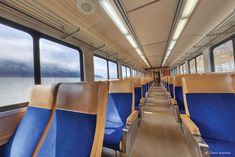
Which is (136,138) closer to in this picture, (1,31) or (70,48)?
(70,48)

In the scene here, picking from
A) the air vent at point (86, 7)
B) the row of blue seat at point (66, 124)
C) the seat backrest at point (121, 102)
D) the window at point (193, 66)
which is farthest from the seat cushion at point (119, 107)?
the window at point (193, 66)

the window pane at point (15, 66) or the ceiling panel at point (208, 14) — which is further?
the ceiling panel at point (208, 14)

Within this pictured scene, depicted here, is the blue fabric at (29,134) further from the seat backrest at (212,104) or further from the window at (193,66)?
the window at (193,66)

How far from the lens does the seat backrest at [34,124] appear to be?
3.31ft

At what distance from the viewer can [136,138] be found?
7.17 feet

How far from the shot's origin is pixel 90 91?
2.70 ft

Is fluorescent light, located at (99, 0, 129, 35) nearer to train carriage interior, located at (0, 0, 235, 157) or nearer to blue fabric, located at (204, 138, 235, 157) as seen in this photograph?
train carriage interior, located at (0, 0, 235, 157)

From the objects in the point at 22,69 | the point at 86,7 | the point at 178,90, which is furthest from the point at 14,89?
the point at 178,90

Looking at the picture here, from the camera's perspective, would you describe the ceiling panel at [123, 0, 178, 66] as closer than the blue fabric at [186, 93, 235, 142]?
No

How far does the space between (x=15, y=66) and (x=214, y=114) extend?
99.4 inches

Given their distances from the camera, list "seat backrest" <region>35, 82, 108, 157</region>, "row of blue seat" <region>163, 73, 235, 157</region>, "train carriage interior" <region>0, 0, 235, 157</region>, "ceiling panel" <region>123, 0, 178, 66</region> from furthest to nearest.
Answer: "ceiling panel" <region>123, 0, 178, 66</region> < "row of blue seat" <region>163, 73, 235, 157</region> < "train carriage interior" <region>0, 0, 235, 157</region> < "seat backrest" <region>35, 82, 108, 157</region>

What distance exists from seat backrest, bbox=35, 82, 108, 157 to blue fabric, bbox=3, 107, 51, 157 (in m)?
0.10

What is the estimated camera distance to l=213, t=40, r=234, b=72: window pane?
3.46 m

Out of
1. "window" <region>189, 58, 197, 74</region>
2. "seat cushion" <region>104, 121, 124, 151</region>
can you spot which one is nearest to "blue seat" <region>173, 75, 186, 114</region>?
"seat cushion" <region>104, 121, 124, 151</region>
